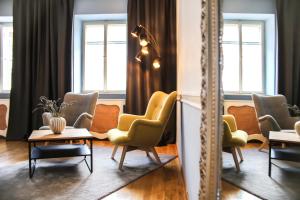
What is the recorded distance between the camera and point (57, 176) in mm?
2781

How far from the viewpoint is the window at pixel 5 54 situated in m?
5.34

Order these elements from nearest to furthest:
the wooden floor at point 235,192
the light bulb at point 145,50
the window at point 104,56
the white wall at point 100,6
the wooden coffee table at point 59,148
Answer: the wooden floor at point 235,192
the wooden coffee table at point 59,148
the light bulb at point 145,50
the white wall at point 100,6
the window at point 104,56

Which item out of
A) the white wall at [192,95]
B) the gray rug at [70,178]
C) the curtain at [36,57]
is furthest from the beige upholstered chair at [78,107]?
the white wall at [192,95]

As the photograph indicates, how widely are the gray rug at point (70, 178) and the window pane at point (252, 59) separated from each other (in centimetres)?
179

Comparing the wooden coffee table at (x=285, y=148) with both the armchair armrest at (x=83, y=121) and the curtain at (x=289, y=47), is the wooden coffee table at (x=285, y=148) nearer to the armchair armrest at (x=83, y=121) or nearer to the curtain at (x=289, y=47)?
the curtain at (x=289, y=47)

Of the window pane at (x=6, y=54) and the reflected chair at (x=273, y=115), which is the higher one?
the window pane at (x=6, y=54)

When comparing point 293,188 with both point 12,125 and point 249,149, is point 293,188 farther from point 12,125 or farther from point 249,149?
point 12,125

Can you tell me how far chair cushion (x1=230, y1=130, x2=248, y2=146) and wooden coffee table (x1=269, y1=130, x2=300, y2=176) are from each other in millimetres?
69

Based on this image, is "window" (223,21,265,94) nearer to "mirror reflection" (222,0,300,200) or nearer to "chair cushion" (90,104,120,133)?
"mirror reflection" (222,0,300,200)

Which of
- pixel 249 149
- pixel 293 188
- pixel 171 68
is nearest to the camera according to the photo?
pixel 293 188

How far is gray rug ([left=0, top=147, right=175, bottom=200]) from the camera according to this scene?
7.57 feet

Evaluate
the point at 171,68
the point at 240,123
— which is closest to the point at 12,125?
the point at 171,68

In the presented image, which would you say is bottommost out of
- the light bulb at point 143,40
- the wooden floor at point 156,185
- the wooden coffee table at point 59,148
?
the wooden floor at point 156,185

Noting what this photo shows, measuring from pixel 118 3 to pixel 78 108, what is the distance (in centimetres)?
196
